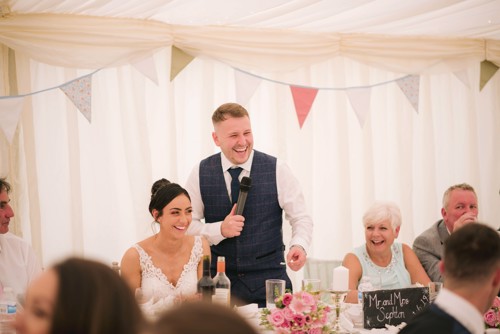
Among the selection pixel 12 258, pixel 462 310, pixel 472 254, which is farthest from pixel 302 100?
pixel 462 310

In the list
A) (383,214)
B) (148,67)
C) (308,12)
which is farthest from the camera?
(148,67)

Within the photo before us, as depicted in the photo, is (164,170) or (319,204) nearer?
(164,170)

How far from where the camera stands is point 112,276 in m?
1.14

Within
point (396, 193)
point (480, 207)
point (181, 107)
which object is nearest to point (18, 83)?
point (181, 107)

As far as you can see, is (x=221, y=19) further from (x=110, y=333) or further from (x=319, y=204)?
(x=110, y=333)

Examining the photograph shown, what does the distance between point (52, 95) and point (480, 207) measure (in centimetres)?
387

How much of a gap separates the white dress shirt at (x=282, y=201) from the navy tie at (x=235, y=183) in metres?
0.02

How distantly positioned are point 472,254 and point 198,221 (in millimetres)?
2149

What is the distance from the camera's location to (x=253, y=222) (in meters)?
3.87

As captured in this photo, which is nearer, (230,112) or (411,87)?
(230,112)

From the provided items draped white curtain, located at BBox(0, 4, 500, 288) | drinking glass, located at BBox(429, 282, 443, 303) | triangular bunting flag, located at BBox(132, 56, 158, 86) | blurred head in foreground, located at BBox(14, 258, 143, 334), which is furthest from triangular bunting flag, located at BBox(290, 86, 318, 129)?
blurred head in foreground, located at BBox(14, 258, 143, 334)

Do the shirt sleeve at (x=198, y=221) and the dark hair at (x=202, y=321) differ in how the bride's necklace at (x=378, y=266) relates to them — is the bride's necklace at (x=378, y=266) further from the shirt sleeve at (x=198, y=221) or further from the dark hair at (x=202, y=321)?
the dark hair at (x=202, y=321)

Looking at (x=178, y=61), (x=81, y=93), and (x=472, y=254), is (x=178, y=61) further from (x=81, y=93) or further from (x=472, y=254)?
(x=472, y=254)

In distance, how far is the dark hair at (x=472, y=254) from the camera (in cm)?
196
